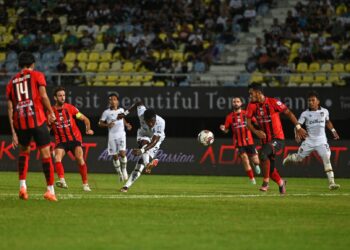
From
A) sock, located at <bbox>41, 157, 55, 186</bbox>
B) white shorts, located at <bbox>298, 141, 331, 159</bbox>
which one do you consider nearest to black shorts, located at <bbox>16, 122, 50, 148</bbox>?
sock, located at <bbox>41, 157, 55, 186</bbox>

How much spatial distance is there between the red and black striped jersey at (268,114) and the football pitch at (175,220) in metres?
1.31

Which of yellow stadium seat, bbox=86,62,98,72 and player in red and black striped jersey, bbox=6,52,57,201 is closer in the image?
player in red and black striped jersey, bbox=6,52,57,201

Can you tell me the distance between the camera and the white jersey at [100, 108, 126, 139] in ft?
89.9

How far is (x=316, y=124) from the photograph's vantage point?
2250cm

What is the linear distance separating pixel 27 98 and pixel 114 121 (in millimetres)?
11815

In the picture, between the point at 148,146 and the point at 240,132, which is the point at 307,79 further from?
the point at 148,146

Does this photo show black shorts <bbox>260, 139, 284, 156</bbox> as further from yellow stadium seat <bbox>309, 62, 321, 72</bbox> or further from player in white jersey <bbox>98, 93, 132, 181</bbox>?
yellow stadium seat <bbox>309, 62, 321, 72</bbox>

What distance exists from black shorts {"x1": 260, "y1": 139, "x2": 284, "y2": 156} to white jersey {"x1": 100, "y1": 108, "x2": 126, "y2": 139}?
841 cm

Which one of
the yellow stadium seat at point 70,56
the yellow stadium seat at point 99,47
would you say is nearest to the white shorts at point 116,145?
the yellow stadium seat at point 70,56

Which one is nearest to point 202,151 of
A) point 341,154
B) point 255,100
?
point 341,154

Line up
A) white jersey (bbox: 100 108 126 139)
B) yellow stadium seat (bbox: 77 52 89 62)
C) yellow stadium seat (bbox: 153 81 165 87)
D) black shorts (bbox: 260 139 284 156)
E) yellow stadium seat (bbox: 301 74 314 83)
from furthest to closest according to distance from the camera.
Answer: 1. yellow stadium seat (bbox: 77 52 89 62)
2. yellow stadium seat (bbox: 153 81 165 87)
3. yellow stadium seat (bbox: 301 74 314 83)
4. white jersey (bbox: 100 108 126 139)
5. black shorts (bbox: 260 139 284 156)

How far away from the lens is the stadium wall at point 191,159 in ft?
96.7

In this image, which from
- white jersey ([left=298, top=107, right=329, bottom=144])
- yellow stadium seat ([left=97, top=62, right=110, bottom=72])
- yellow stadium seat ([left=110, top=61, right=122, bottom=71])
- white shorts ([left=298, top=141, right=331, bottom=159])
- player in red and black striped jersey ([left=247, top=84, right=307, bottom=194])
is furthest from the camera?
yellow stadium seat ([left=97, top=62, right=110, bottom=72])

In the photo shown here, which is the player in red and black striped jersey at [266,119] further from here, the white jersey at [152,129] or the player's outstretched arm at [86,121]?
the player's outstretched arm at [86,121]
